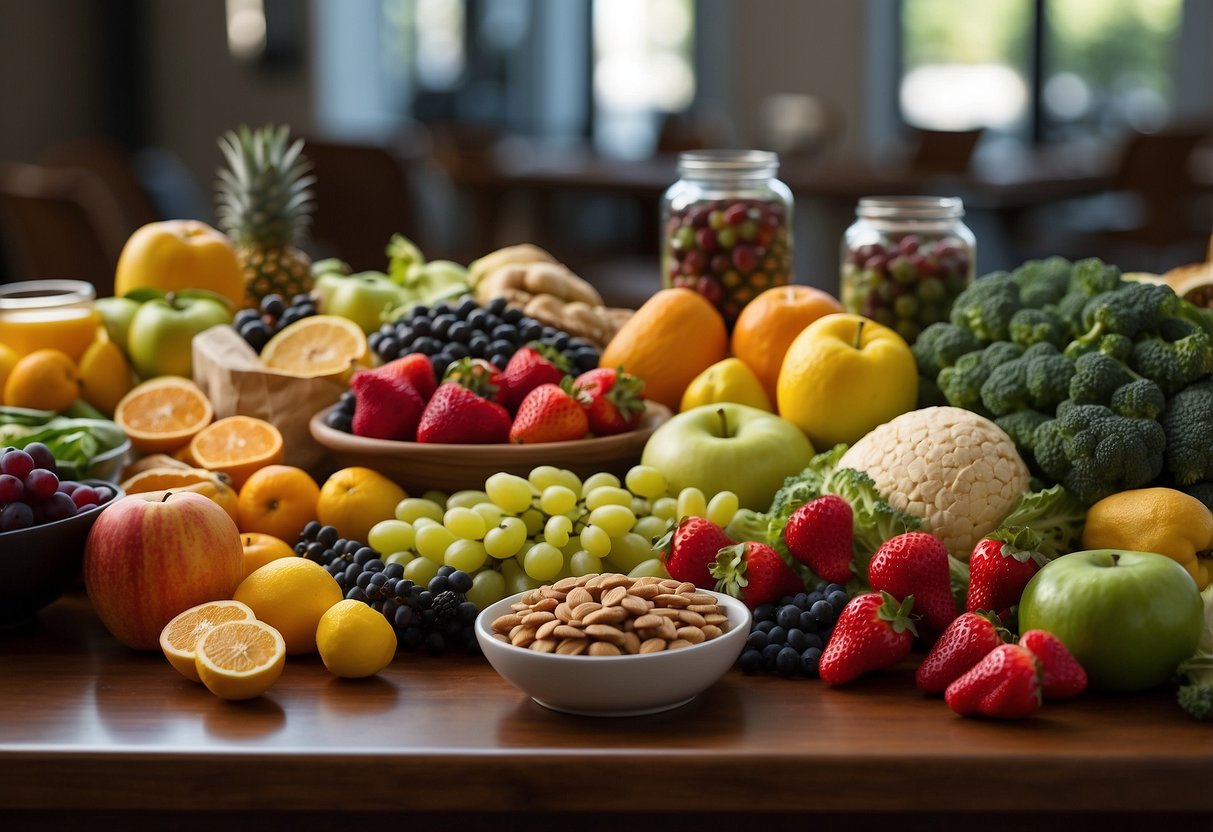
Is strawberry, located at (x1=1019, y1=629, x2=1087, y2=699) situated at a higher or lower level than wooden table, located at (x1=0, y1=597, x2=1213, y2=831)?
higher

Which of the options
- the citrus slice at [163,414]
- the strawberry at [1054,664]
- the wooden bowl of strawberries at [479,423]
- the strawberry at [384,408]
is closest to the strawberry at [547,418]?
the wooden bowl of strawberries at [479,423]

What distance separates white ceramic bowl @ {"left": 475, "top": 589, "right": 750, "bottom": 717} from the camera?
990mm

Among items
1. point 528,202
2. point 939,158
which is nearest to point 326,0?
point 528,202

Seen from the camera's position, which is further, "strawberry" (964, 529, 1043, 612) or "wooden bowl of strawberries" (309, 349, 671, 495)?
→ "wooden bowl of strawberries" (309, 349, 671, 495)

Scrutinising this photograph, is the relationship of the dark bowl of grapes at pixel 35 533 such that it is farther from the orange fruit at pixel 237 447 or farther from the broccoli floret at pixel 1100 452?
the broccoli floret at pixel 1100 452

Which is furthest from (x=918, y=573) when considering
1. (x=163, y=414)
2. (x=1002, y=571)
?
(x=163, y=414)

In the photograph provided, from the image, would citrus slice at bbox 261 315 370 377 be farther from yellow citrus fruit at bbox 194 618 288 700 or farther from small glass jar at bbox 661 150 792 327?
yellow citrus fruit at bbox 194 618 288 700

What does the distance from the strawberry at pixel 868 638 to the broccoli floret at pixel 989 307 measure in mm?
481

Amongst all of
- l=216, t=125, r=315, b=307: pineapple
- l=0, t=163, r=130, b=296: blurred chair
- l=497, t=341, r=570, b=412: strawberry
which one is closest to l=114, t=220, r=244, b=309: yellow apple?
l=216, t=125, r=315, b=307: pineapple

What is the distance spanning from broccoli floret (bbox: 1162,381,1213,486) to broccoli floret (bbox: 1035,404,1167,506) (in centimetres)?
2

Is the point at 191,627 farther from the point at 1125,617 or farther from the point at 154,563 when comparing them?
the point at 1125,617

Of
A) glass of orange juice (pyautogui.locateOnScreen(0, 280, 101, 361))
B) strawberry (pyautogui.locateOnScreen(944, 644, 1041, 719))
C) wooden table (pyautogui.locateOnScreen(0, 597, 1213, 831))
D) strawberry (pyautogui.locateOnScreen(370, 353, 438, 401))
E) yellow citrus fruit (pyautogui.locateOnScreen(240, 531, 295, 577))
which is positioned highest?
glass of orange juice (pyautogui.locateOnScreen(0, 280, 101, 361))

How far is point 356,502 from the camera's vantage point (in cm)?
137

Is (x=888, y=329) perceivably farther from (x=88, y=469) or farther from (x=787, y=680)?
(x=88, y=469)
